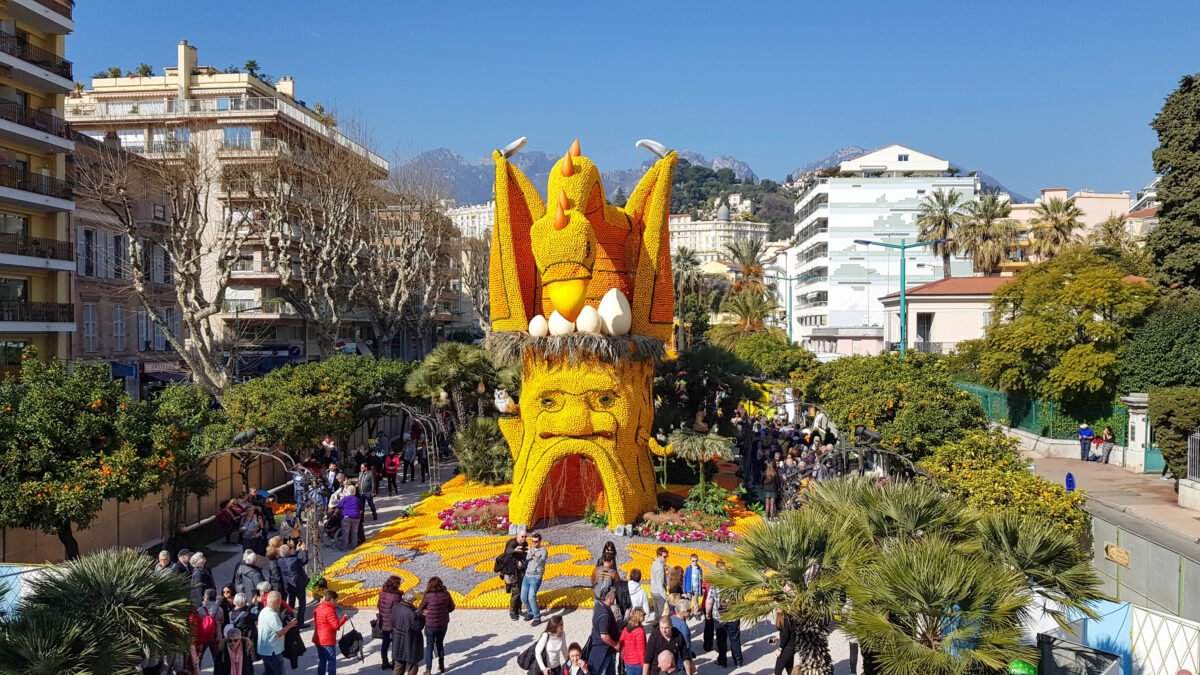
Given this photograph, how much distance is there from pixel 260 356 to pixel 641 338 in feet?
105

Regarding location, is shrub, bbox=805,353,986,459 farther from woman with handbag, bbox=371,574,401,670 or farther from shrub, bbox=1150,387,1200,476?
woman with handbag, bbox=371,574,401,670

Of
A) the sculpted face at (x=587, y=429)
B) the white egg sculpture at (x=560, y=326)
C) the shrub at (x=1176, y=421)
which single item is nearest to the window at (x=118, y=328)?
the sculpted face at (x=587, y=429)

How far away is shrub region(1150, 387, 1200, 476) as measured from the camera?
2109 cm

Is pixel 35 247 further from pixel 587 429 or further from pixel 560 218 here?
pixel 587 429

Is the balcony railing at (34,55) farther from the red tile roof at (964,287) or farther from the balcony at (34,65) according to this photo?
the red tile roof at (964,287)

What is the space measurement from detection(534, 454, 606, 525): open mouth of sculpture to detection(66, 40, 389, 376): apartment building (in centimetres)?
2660

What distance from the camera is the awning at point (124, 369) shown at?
1293 inches

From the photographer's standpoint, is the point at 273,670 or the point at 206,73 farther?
the point at 206,73

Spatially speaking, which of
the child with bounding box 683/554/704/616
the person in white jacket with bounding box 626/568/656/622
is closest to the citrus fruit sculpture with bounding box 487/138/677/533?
the child with bounding box 683/554/704/616

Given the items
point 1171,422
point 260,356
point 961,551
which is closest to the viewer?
point 961,551

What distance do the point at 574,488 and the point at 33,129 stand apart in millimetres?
23018

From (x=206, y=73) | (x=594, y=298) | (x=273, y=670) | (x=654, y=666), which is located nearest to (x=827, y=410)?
(x=594, y=298)

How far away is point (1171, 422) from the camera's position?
21.7m

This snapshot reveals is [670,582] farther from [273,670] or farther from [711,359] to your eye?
[711,359]
